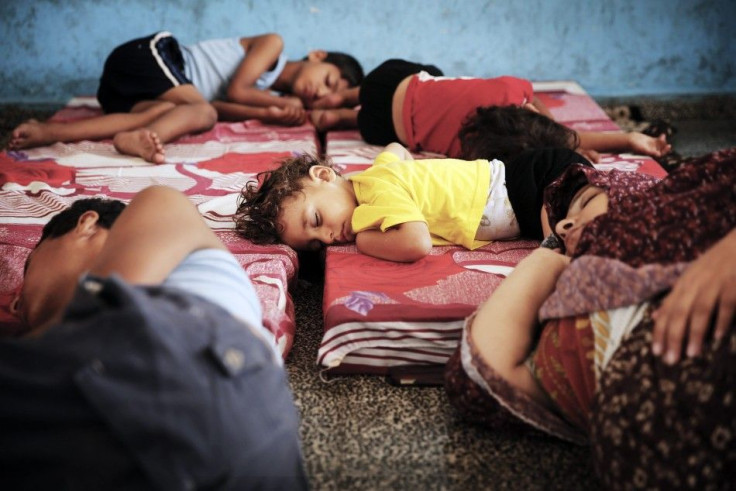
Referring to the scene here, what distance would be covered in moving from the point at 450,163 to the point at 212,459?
36.6 inches

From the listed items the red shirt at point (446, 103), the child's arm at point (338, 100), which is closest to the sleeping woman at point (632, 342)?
the red shirt at point (446, 103)

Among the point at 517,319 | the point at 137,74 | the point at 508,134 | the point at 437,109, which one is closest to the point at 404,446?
the point at 517,319

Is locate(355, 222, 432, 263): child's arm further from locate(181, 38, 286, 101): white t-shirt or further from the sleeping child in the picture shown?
locate(181, 38, 286, 101): white t-shirt

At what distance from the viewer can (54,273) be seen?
0.95 m

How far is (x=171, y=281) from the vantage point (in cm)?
82

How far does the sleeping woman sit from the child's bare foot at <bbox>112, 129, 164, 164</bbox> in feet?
3.65

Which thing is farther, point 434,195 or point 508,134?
point 508,134

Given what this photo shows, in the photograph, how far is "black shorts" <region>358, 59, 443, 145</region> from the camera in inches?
77.1

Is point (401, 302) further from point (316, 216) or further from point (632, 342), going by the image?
point (632, 342)

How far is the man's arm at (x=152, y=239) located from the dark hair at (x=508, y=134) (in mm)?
860

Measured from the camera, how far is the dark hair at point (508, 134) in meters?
1.62

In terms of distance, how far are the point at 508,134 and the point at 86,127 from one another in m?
1.15

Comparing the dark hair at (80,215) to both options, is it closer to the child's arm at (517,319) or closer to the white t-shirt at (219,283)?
the white t-shirt at (219,283)

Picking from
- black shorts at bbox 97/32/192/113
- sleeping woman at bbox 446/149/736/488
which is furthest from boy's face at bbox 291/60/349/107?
sleeping woman at bbox 446/149/736/488
